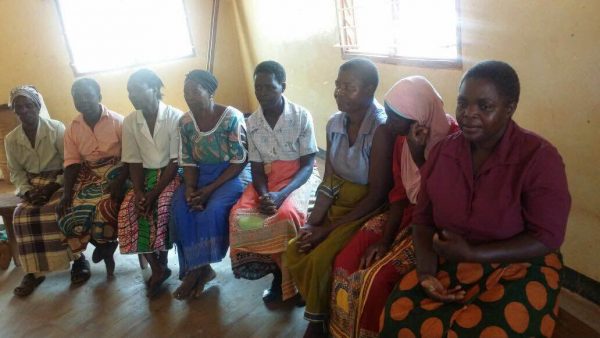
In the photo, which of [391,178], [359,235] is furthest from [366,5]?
[359,235]

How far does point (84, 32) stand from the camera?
598cm

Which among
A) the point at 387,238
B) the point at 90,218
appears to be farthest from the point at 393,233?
the point at 90,218

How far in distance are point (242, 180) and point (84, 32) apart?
14.8 feet

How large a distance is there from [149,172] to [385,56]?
6.17 ft

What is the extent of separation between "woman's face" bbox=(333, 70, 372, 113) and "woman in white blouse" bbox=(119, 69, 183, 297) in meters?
1.29

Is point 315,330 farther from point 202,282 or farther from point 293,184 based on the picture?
point 202,282

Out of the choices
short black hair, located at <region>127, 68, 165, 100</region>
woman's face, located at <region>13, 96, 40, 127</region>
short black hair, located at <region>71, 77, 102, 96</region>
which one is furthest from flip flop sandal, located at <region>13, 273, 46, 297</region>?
short black hair, located at <region>127, 68, 165, 100</region>

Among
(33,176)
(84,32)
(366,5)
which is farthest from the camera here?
(84,32)

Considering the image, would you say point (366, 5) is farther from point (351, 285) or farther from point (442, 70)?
point (351, 285)

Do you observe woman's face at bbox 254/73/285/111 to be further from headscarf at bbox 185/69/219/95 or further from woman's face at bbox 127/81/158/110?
woman's face at bbox 127/81/158/110

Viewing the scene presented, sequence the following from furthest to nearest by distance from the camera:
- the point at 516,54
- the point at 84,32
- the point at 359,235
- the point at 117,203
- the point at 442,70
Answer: the point at 84,32
the point at 117,203
the point at 442,70
the point at 516,54
the point at 359,235

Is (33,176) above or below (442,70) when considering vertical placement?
below

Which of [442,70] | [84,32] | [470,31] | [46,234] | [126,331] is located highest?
[84,32]

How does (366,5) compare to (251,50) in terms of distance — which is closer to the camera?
(366,5)
